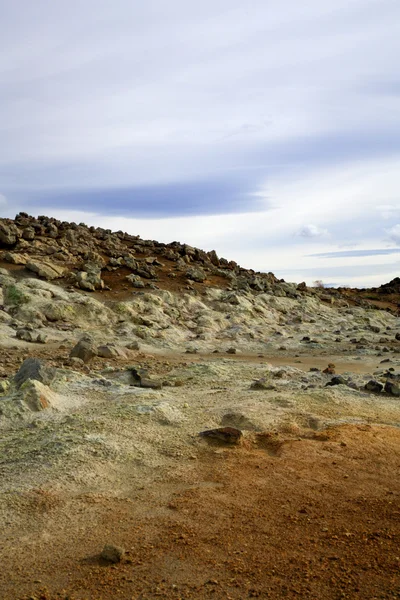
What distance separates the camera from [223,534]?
3.95 metres

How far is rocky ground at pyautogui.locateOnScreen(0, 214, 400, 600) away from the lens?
3.47 metres

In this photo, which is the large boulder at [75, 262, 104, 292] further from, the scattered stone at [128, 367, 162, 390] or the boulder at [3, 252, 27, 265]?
the scattered stone at [128, 367, 162, 390]

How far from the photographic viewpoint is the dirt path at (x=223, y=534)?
3.33 meters

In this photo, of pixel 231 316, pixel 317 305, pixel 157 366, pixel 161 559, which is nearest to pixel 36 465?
pixel 161 559

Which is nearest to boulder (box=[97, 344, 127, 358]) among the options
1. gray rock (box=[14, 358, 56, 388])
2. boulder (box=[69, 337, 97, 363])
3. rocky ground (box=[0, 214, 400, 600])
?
rocky ground (box=[0, 214, 400, 600])

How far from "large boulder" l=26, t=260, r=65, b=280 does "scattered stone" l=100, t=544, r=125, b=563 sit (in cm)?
1172

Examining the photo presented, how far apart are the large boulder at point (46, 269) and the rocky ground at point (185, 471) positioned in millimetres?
1830

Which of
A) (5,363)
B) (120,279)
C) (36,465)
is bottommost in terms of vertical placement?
(36,465)

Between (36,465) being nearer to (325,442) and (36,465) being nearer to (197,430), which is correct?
(197,430)

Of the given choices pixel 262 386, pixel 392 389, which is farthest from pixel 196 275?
pixel 392 389

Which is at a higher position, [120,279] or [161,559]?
[120,279]

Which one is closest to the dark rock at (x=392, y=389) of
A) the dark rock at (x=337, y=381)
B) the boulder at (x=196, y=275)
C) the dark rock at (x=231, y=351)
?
the dark rock at (x=337, y=381)

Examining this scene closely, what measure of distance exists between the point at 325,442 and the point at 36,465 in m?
2.93

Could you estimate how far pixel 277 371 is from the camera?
9.74 metres
